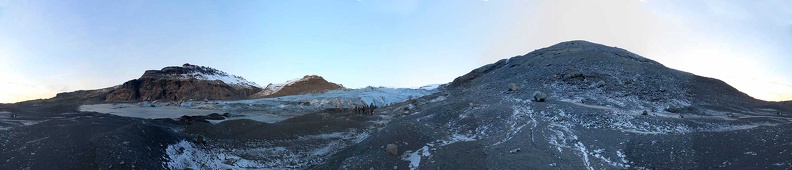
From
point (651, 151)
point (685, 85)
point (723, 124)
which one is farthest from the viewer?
point (685, 85)

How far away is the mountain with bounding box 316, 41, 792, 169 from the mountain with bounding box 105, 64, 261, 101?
5415cm

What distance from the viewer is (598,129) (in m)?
15.4

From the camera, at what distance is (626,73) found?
2694cm

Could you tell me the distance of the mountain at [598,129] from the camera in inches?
465

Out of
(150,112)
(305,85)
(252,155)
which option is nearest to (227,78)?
(305,85)

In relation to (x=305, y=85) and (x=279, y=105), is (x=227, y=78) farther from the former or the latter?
(x=279, y=105)

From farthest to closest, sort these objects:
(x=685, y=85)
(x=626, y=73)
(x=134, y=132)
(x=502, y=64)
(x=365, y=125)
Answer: (x=502, y=64)
(x=626, y=73)
(x=685, y=85)
(x=365, y=125)
(x=134, y=132)

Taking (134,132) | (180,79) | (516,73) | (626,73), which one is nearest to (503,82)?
(516,73)

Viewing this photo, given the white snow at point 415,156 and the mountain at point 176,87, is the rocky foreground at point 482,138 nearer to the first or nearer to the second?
the white snow at point 415,156

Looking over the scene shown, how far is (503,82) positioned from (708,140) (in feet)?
60.4

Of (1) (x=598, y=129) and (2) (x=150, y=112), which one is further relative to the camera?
(2) (x=150, y=112)

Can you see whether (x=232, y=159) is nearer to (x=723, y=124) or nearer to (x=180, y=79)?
(x=723, y=124)

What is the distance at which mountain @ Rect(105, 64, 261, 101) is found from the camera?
234 ft

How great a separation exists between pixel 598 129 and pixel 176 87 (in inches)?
2855
